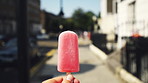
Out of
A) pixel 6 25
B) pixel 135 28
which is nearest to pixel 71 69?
pixel 135 28

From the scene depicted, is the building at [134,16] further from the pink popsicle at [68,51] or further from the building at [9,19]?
the building at [9,19]

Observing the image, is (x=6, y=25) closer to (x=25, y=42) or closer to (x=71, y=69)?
(x=25, y=42)

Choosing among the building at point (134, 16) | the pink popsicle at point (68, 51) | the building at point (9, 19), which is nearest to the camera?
the pink popsicle at point (68, 51)

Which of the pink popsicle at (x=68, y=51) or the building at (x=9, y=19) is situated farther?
the building at (x=9, y=19)

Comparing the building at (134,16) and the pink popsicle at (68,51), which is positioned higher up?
the building at (134,16)

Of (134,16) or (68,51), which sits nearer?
(68,51)

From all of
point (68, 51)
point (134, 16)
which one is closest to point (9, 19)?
point (134, 16)

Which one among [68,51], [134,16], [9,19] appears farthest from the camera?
[9,19]

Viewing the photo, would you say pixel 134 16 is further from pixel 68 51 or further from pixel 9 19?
pixel 9 19

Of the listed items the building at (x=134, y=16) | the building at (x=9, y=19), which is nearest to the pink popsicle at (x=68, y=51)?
the building at (x=134, y=16)

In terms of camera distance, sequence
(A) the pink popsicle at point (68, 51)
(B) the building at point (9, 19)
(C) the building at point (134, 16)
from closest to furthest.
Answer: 1. (A) the pink popsicle at point (68, 51)
2. (C) the building at point (134, 16)
3. (B) the building at point (9, 19)
